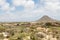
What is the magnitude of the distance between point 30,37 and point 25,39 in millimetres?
3319

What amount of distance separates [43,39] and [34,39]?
13.7 ft

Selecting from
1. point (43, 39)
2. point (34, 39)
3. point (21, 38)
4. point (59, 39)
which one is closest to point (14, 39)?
point (21, 38)

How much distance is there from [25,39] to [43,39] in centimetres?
747

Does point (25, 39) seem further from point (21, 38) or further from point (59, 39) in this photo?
point (59, 39)

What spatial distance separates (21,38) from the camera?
4181cm

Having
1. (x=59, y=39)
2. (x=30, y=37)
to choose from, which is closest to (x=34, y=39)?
(x=30, y=37)

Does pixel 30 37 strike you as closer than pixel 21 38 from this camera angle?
No

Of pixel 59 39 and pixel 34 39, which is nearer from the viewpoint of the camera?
pixel 34 39

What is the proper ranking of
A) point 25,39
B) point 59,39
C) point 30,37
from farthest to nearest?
point 59,39 < point 30,37 < point 25,39

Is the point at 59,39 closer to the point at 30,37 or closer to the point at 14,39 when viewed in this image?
the point at 30,37

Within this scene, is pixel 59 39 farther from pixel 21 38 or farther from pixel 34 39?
pixel 21 38

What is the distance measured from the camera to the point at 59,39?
173 feet

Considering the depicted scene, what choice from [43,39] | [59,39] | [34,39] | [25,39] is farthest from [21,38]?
[59,39]

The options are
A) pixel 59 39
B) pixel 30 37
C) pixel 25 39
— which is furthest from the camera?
pixel 59 39
